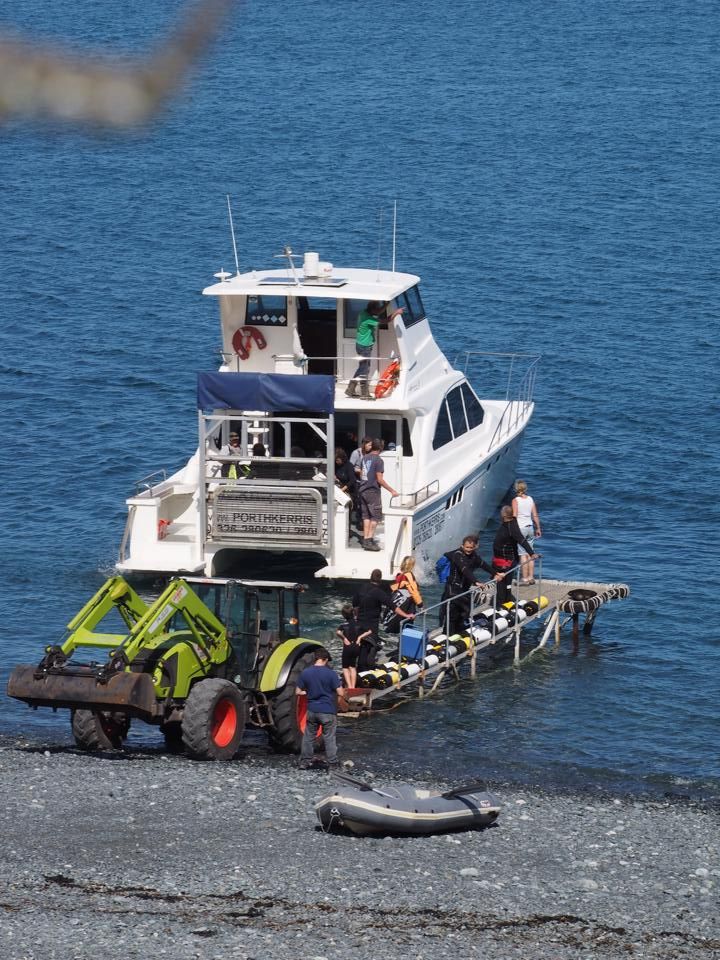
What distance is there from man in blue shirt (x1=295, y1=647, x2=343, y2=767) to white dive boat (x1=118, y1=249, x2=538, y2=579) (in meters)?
6.09

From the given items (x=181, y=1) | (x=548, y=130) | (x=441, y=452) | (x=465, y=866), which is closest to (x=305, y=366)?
(x=441, y=452)

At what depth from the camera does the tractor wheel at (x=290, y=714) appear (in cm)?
1552

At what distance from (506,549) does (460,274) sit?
27.4 meters

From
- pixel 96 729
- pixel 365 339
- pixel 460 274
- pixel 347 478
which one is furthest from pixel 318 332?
pixel 460 274

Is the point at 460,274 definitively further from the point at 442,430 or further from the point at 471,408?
the point at 442,430

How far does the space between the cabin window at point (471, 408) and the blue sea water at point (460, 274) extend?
236 centimetres

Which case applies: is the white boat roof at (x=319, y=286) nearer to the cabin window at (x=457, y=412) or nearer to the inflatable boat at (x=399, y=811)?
the cabin window at (x=457, y=412)

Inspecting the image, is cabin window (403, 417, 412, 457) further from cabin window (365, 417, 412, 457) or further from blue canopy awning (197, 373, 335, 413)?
blue canopy awning (197, 373, 335, 413)

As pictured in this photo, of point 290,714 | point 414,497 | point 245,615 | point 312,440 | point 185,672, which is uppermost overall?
point 312,440

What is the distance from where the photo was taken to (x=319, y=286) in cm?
2347

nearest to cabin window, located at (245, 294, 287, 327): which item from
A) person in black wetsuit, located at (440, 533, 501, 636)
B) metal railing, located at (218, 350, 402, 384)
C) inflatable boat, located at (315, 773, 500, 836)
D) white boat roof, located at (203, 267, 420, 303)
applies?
white boat roof, located at (203, 267, 420, 303)

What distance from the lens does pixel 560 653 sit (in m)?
21.0

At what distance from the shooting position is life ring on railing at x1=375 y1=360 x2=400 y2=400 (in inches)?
909

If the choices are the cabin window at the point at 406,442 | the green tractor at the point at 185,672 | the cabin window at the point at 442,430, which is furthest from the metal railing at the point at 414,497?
the green tractor at the point at 185,672
